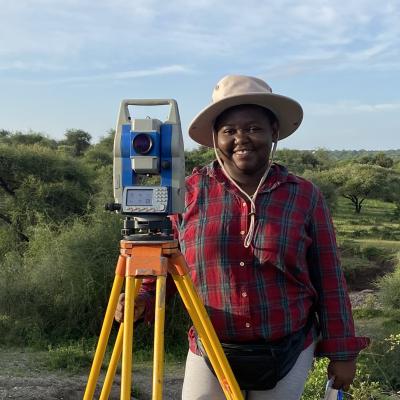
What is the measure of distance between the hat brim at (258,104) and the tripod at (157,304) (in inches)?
19.5

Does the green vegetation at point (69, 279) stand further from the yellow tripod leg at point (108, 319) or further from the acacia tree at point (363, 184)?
the acacia tree at point (363, 184)

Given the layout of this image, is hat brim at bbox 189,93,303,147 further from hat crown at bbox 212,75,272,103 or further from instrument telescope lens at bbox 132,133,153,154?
instrument telescope lens at bbox 132,133,153,154

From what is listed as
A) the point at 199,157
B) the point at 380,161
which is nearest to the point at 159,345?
the point at 199,157

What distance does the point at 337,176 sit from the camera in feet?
102

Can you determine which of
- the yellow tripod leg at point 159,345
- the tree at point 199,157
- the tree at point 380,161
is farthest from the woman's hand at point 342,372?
the tree at point 380,161

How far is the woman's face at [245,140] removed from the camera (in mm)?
1780

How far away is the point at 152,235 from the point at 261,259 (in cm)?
38

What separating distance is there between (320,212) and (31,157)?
13.2 metres

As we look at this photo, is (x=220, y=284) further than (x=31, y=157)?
No

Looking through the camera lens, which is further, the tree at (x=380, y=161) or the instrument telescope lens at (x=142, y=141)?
the tree at (x=380, y=161)

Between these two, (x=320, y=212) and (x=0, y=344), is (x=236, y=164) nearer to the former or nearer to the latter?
(x=320, y=212)

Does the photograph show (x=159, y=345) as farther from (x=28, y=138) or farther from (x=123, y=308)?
(x=28, y=138)

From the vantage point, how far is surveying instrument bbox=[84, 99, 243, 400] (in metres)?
1.58

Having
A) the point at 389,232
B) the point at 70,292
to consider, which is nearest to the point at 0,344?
the point at 70,292
